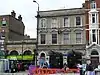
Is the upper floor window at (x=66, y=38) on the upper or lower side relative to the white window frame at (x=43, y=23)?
lower

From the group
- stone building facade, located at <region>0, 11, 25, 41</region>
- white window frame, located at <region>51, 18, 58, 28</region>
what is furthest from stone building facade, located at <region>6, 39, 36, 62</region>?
white window frame, located at <region>51, 18, 58, 28</region>

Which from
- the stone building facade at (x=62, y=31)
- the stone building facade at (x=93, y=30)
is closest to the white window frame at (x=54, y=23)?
the stone building facade at (x=62, y=31)

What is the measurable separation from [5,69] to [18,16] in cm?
3356

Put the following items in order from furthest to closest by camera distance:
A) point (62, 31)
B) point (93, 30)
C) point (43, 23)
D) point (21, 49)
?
point (21, 49) < point (43, 23) < point (62, 31) < point (93, 30)

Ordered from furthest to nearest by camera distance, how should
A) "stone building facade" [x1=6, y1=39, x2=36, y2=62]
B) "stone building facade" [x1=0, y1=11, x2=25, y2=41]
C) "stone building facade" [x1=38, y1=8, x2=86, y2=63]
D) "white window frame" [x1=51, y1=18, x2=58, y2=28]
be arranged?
"stone building facade" [x1=0, y1=11, x2=25, y2=41]
"stone building facade" [x1=6, y1=39, x2=36, y2=62]
"white window frame" [x1=51, y1=18, x2=58, y2=28]
"stone building facade" [x1=38, y1=8, x2=86, y2=63]

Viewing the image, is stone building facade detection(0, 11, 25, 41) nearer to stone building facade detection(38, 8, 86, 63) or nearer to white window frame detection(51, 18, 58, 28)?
stone building facade detection(38, 8, 86, 63)

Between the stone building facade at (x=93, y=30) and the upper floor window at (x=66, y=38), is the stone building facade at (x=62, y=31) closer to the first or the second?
the upper floor window at (x=66, y=38)

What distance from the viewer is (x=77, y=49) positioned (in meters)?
53.3

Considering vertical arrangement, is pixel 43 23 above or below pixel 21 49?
above

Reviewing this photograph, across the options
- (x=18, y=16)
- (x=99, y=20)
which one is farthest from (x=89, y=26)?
(x=18, y=16)

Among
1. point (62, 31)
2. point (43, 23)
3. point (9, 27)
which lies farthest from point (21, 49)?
point (62, 31)

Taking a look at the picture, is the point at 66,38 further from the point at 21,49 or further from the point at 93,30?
the point at 21,49

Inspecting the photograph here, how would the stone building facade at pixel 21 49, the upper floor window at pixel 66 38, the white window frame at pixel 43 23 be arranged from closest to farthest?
the upper floor window at pixel 66 38 → the white window frame at pixel 43 23 → the stone building facade at pixel 21 49

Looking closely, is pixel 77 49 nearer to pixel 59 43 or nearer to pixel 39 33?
pixel 59 43
